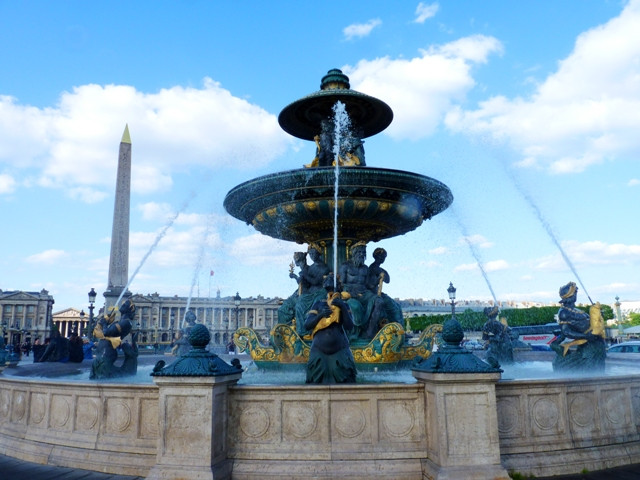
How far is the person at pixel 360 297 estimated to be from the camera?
33.8 ft

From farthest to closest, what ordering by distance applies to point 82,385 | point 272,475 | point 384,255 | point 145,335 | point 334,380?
point 145,335
point 384,255
point 334,380
point 82,385
point 272,475

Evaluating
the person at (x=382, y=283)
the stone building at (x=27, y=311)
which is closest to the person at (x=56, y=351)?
the person at (x=382, y=283)

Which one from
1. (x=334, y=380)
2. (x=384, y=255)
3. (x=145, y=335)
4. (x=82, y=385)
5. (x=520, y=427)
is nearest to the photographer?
(x=520, y=427)

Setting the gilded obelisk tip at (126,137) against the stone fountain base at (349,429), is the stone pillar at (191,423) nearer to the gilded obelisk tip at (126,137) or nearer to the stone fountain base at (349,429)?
the stone fountain base at (349,429)

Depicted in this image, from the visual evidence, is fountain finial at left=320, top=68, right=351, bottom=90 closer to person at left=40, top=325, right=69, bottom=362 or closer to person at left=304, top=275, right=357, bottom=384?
person at left=304, top=275, right=357, bottom=384

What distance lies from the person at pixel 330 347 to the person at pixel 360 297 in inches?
146

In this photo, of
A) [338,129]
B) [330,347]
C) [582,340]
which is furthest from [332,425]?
[338,129]

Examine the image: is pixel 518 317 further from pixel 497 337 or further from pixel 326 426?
pixel 326 426

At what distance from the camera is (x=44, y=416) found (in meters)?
6.17

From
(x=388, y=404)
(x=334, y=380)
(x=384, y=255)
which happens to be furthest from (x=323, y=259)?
(x=388, y=404)

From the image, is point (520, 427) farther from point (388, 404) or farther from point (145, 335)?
point (145, 335)

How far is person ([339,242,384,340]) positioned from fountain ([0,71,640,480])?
466 cm

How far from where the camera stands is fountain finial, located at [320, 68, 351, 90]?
12.6 meters

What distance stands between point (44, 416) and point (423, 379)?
4.49 metres
